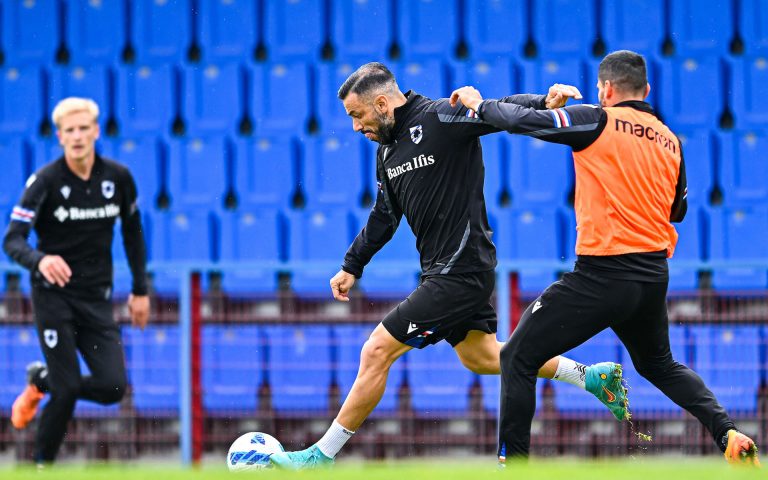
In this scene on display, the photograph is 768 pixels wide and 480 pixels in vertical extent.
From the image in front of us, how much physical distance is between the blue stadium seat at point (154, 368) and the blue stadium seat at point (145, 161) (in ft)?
6.14

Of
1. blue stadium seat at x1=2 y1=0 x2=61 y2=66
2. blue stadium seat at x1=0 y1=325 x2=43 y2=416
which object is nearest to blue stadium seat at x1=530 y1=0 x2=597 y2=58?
blue stadium seat at x1=2 y1=0 x2=61 y2=66

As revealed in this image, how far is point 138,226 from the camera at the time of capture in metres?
8.19

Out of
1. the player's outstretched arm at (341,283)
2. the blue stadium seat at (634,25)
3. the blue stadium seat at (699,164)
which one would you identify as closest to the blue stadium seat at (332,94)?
the blue stadium seat at (634,25)

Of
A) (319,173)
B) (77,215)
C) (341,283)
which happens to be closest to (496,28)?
(319,173)

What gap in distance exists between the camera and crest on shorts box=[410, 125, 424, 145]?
6254 mm

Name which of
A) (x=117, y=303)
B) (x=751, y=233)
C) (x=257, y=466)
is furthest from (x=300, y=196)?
(x=257, y=466)

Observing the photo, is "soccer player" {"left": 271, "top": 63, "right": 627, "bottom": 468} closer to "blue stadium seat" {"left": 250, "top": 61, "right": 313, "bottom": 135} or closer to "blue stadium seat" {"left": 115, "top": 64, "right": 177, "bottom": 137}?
"blue stadium seat" {"left": 250, "top": 61, "right": 313, "bottom": 135}

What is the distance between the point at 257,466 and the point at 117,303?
5.32 meters

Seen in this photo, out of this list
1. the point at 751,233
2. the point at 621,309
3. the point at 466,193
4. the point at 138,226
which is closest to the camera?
the point at 621,309

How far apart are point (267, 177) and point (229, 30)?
1522 millimetres

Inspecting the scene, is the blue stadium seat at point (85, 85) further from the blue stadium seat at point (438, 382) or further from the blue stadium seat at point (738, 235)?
the blue stadium seat at point (738, 235)

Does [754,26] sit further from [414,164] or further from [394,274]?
[414,164]

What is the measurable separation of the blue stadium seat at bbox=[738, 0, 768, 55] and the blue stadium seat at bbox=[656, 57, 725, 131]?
371 mm

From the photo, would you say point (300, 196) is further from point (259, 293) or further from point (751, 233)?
point (751, 233)
